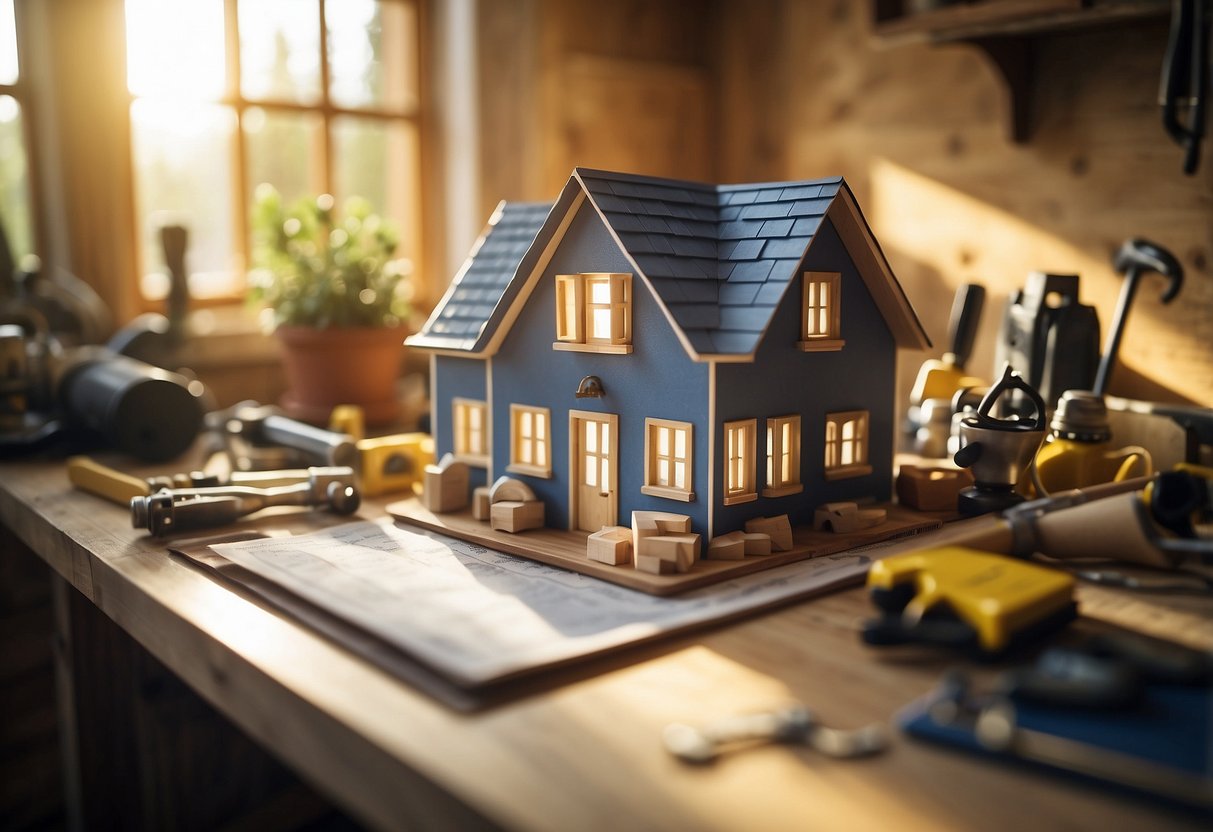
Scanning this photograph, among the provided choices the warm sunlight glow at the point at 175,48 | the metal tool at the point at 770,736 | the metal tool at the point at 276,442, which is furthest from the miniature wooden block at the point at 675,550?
the warm sunlight glow at the point at 175,48

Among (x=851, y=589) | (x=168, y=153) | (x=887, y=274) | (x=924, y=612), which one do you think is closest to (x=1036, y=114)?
(x=887, y=274)

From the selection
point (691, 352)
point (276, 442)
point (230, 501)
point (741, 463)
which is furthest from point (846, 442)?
point (276, 442)

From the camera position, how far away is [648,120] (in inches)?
98.0

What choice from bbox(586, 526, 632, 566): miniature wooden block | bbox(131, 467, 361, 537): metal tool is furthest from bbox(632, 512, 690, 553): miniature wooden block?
bbox(131, 467, 361, 537): metal tool

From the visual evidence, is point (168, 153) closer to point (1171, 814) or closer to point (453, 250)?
point (453, 250)

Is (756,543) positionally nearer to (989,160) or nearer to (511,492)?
(511,492)

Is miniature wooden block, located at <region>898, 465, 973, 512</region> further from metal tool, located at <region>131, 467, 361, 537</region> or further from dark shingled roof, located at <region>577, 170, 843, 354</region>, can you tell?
metal tool, located at <region>131, 467, 361, 537</region>

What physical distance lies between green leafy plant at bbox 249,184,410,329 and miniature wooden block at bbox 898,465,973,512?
3.43ft

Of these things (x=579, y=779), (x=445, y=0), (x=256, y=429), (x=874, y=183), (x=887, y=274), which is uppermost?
(x=445, y=0)

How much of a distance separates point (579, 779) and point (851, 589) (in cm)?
47

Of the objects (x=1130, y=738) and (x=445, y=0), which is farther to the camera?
(x=445, y=0)

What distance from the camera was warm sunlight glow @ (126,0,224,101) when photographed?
2.11m

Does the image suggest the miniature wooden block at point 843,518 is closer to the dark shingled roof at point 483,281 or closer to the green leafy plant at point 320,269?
the dark shingled roof at point 483,281

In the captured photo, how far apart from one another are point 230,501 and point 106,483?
0.86ft
